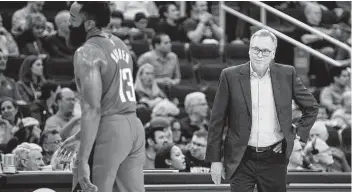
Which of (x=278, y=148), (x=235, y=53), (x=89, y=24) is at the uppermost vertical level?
(x=89, y=24)

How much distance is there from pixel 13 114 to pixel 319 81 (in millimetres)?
4870

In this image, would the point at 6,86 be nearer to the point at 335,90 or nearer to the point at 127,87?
the point at 335,90

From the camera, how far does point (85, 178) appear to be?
508 centimetres

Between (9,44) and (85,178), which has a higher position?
(9,44)

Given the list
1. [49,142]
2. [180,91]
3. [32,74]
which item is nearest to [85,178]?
[49,142]

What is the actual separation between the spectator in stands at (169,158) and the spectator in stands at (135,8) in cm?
529

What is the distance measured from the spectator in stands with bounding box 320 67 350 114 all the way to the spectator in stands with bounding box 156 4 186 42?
2245mm

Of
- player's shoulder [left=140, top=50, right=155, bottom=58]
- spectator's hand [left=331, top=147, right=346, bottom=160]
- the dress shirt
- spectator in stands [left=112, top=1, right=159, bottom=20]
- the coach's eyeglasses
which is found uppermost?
spectator in stands [left=112, top=1, right=159, bottom=20]

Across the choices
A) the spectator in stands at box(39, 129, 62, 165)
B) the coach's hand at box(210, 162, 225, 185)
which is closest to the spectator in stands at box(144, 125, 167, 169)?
the spectator in stands at box(39, 129, 62, 165)

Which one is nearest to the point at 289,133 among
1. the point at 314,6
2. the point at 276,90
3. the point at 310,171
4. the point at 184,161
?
the point at 276,90

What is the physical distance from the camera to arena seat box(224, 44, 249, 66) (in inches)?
506

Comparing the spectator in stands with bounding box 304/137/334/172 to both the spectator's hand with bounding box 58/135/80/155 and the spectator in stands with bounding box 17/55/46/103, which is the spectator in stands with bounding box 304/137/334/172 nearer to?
the spectator in stands with bounding box 17/55/46/103

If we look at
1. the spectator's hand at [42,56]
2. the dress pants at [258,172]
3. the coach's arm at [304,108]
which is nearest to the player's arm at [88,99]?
the dress pants at [258,172]

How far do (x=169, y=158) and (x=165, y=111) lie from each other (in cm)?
151
